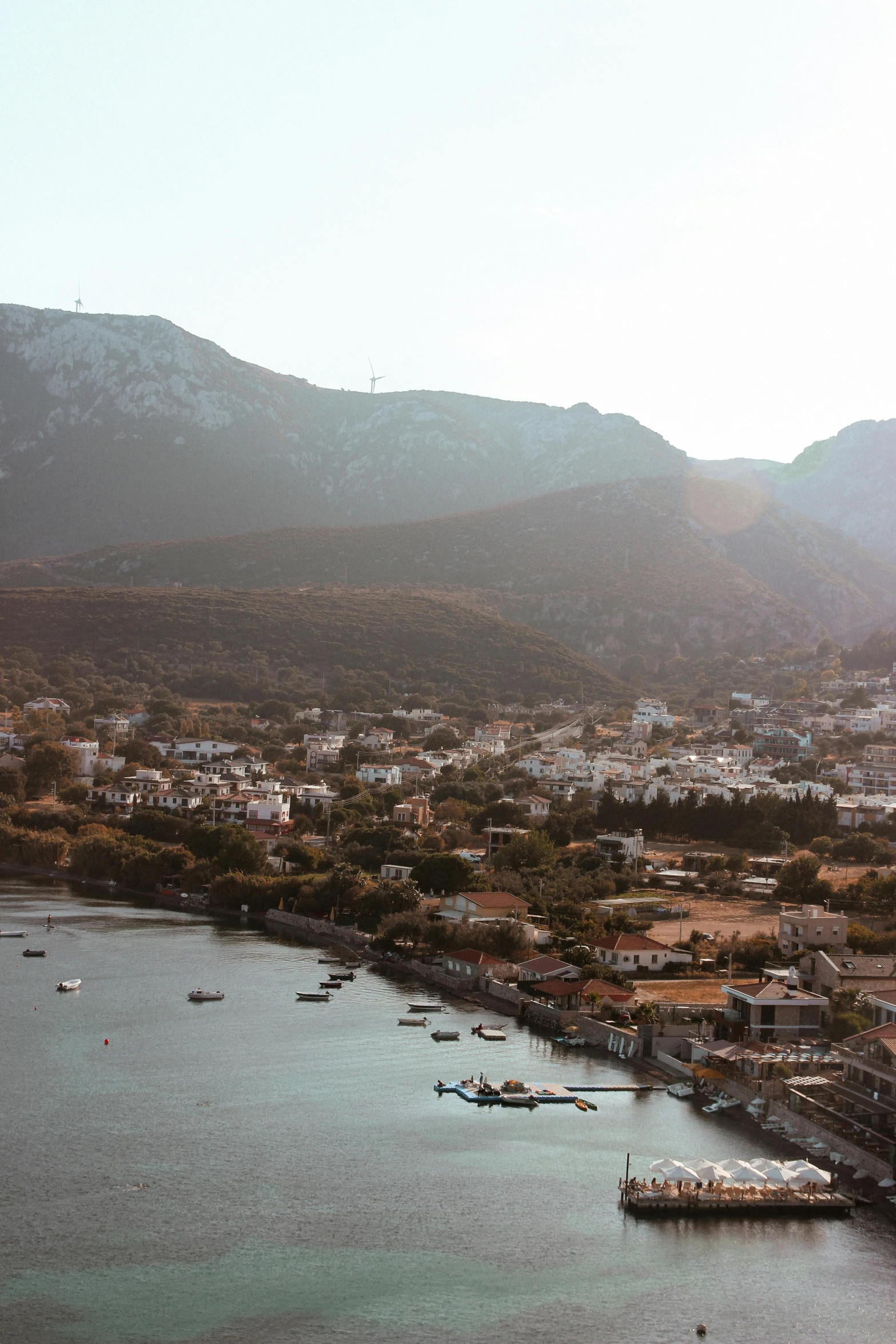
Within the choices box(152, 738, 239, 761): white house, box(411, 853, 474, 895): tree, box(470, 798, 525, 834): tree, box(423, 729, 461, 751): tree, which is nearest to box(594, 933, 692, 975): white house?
box(411, 853, 474, 895): tree

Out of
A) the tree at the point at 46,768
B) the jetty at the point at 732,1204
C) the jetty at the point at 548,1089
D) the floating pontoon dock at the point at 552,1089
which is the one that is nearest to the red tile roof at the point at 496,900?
the jetty at the point at 548,1089

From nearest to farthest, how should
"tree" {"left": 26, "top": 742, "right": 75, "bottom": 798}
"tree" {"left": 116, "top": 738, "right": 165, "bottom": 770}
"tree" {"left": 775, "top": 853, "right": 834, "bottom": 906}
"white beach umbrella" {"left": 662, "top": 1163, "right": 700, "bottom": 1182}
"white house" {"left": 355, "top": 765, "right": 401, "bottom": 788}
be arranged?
"white beach umbrella" {"left": 662, "top": 1163, "right": 700, "bottom": 1182} < "tree" {"left": 775, "top": 853, "right": 834, "bottom": 906} < "tree" {"left": 26, "top": 742, "right": 75, "bottom": 798} < "white house" {"left": 355, "top": 765, "right": 401, "bottom": 788} < "tree" {"left": 116, "top": 738, "right": 165, "bottom": 770}

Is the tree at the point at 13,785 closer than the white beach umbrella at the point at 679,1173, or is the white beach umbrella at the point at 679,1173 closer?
the white beach umbrella at the point at 679,1173

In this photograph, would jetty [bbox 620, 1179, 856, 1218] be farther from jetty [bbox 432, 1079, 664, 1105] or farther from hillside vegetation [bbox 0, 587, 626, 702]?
hillside vegetation [bbox 0, 587, 626, 702]

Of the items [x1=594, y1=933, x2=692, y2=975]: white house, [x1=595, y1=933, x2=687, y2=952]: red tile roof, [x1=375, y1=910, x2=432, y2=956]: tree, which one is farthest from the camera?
[x1=375, y1=910, x2=432, y2=956]: tree

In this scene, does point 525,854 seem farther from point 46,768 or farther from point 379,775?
point 46,768

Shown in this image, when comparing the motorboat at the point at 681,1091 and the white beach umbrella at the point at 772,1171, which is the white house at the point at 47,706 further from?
the white beach umbrella at the point at 772,1171
